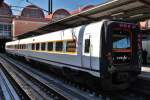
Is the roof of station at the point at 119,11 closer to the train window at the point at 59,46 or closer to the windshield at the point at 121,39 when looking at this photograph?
the windshield at the point at 121,39

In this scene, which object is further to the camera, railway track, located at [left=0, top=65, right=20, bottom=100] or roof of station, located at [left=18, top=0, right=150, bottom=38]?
roof of station, located at [left=18, top=0, right=150, bottom=38]

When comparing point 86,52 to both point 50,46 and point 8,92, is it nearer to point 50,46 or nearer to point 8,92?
point 8,92

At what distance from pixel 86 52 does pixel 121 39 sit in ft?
5.58

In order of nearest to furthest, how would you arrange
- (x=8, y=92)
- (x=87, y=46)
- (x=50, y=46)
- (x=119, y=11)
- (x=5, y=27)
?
1. (x=87, y=46)
2. (x=8, y=92)
3. (x=119, y=11)
4. (x=50, y=46)
5. (x=5, y=27)

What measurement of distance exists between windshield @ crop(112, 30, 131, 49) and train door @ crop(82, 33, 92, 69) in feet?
3.97

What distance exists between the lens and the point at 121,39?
12.2 meters

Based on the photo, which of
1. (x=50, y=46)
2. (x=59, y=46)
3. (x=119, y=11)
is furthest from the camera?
(x=50, y=46)

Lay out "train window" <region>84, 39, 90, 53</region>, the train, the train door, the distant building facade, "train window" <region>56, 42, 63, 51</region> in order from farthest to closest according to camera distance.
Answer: the distant building facade, "train window" <region>56, 42, 63, 51</region>, "train window" <region>84, 39, 90, 53</region>, the train door, the train

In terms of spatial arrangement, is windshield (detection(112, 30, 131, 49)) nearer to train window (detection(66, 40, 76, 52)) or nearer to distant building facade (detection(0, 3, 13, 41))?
train window (detection(66, 40, 76, 52))

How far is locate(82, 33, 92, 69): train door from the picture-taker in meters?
12.5

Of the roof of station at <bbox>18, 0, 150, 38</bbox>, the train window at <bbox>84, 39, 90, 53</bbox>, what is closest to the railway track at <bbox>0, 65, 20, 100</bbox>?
the train window at <bbox>84, 39, 90, 53</bbox>

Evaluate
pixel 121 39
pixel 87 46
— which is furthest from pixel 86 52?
pixel 121 39

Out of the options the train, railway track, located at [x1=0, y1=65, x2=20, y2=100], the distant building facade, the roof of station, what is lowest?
railway track, located at [x1=0, y1=65, x2=20, y2=100]

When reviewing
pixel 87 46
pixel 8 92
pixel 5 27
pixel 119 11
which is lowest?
pixel 8 92
